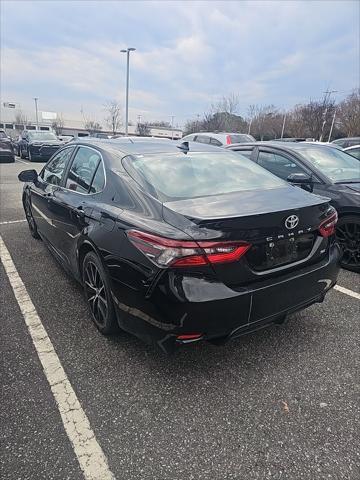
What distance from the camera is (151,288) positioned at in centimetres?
212

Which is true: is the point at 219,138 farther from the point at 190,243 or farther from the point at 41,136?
the point at 41,136

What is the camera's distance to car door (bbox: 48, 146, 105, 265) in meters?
2.98

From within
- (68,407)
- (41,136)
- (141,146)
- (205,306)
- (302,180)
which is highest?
(141,146)

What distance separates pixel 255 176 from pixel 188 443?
2.15 meters

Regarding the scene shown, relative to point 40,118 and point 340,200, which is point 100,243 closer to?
point 340,200

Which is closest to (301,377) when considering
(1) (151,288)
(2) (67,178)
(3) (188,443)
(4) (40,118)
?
(3) (188,443)

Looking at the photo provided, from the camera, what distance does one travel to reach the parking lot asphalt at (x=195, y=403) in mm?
1852

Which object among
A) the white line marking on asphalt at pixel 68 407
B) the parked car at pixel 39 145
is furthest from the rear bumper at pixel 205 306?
the parked car at pixel 39 145

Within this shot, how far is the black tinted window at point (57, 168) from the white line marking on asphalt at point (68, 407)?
1433 millimetres

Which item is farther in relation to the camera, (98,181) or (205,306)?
(98,181)

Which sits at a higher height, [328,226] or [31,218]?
[328,226]

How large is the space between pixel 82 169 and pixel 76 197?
0.34m

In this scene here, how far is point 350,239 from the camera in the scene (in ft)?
14.3

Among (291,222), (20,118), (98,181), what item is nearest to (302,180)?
(291,222)
